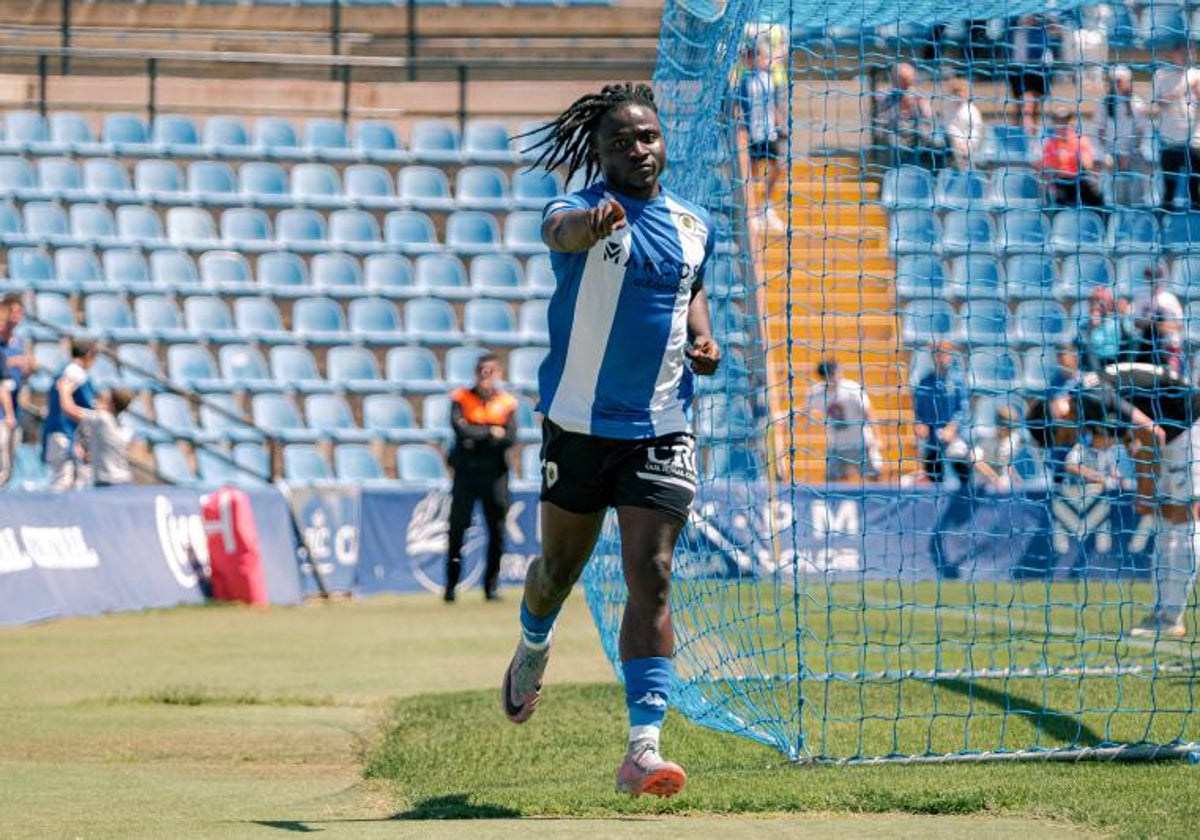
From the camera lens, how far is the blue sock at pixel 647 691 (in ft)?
18.5

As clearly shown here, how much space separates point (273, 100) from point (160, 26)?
2281mm

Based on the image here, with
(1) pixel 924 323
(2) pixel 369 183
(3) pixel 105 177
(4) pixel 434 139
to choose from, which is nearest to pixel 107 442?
(3) pixel 105 177

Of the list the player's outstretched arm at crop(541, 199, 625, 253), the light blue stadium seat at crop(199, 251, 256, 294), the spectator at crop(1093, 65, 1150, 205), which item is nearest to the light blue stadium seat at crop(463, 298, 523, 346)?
the light blue stadium seat at crop(199, 251, 256, 294)

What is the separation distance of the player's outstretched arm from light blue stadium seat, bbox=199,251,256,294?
645 inches

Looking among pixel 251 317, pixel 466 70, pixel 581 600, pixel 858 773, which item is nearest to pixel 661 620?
pixel 858 773

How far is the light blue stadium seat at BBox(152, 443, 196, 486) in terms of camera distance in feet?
62.3

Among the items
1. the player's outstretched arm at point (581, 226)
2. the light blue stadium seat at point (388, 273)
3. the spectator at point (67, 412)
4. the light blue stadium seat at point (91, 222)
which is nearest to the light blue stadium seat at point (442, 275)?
the light blue stadium seat at point (388, 273)

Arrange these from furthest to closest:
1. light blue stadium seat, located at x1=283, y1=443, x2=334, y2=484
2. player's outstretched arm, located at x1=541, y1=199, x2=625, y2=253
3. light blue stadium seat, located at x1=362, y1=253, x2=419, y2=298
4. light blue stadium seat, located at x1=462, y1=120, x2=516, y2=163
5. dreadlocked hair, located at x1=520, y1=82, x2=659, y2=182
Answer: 1. light blue stadium seat, located at x1=462, y1=120, x2=516, y2=163
2. light blue stadium seat, located at x1=362, y1=253, x2=419, y2=298
3. light blue stadium seat, located at x1=283, y1=443, x2=334, y2=484
4. dreadlocked hair, located at x1=520, y1=82, x2=659, y2=182
5. player's outstretched arm, located at x1=541, y1=199, x2=625, y2=253

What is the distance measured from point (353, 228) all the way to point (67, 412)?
651cm

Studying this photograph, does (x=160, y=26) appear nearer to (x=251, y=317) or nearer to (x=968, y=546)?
(x=251, y=317)

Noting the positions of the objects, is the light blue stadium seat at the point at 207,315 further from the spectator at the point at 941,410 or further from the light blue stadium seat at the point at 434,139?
the spectator at the point at 941,410

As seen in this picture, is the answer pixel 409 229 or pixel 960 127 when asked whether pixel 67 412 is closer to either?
pixel 409 229

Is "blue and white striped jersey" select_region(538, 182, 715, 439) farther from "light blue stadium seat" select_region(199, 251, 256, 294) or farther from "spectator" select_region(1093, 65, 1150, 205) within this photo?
"light blue stadium seat" select_region(199, 251, 256, 294)

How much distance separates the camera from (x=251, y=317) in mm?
21312
